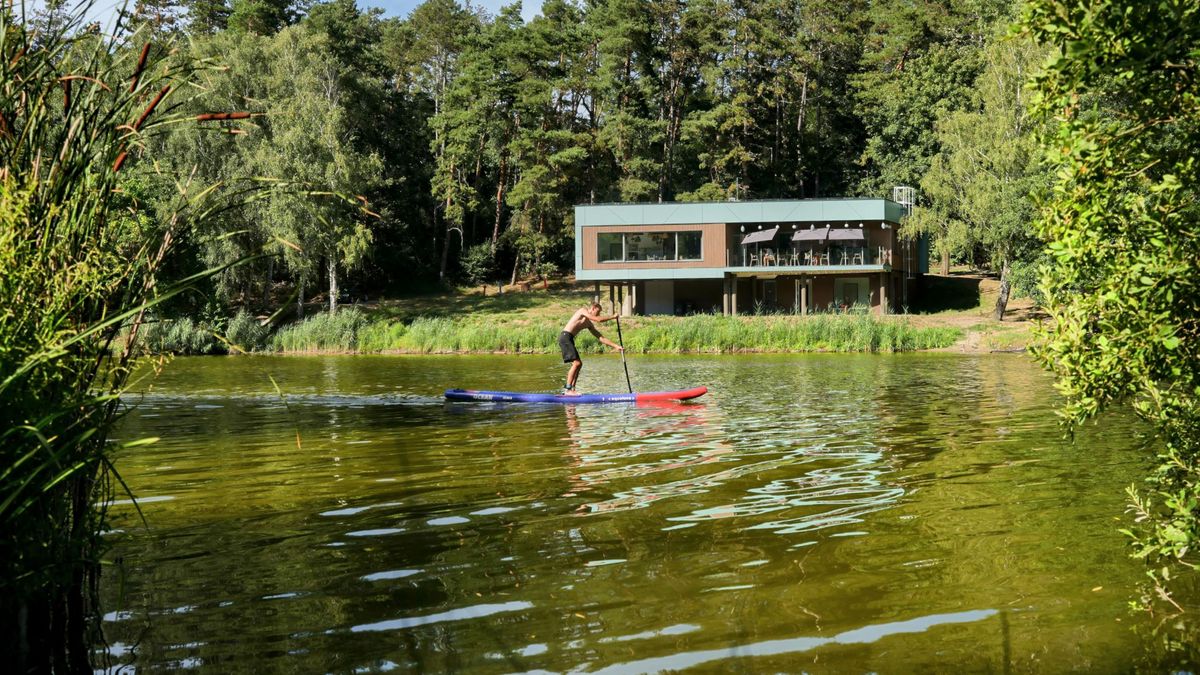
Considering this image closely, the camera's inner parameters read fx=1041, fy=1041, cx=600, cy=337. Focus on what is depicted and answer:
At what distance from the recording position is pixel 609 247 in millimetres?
52844

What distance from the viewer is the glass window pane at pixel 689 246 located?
2047 inches

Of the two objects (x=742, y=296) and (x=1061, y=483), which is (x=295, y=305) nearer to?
(x=742, y=296)

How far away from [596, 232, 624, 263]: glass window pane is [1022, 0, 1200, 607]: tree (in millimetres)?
46915

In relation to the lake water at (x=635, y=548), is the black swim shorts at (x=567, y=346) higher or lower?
higher

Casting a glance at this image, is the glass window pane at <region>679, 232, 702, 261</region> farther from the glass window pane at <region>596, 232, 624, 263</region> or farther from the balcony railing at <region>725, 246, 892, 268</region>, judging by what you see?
the glass window pane at <region>596, 232, 624, 263</region>

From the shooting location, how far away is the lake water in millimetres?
5512

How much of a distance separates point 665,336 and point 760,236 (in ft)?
42.2

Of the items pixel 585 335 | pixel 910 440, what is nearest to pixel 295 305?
pixel 585 335

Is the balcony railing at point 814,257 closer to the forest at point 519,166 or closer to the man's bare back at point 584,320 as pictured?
the forest at point 519,166

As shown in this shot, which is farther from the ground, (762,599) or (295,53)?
(295,53)

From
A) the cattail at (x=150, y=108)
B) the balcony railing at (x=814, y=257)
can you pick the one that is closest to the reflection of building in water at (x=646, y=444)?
the cattail at (x=150, y=108)

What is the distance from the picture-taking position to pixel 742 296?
5475 centimetres

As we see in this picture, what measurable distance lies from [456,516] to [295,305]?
48303mm

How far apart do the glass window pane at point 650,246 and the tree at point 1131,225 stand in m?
46.6
